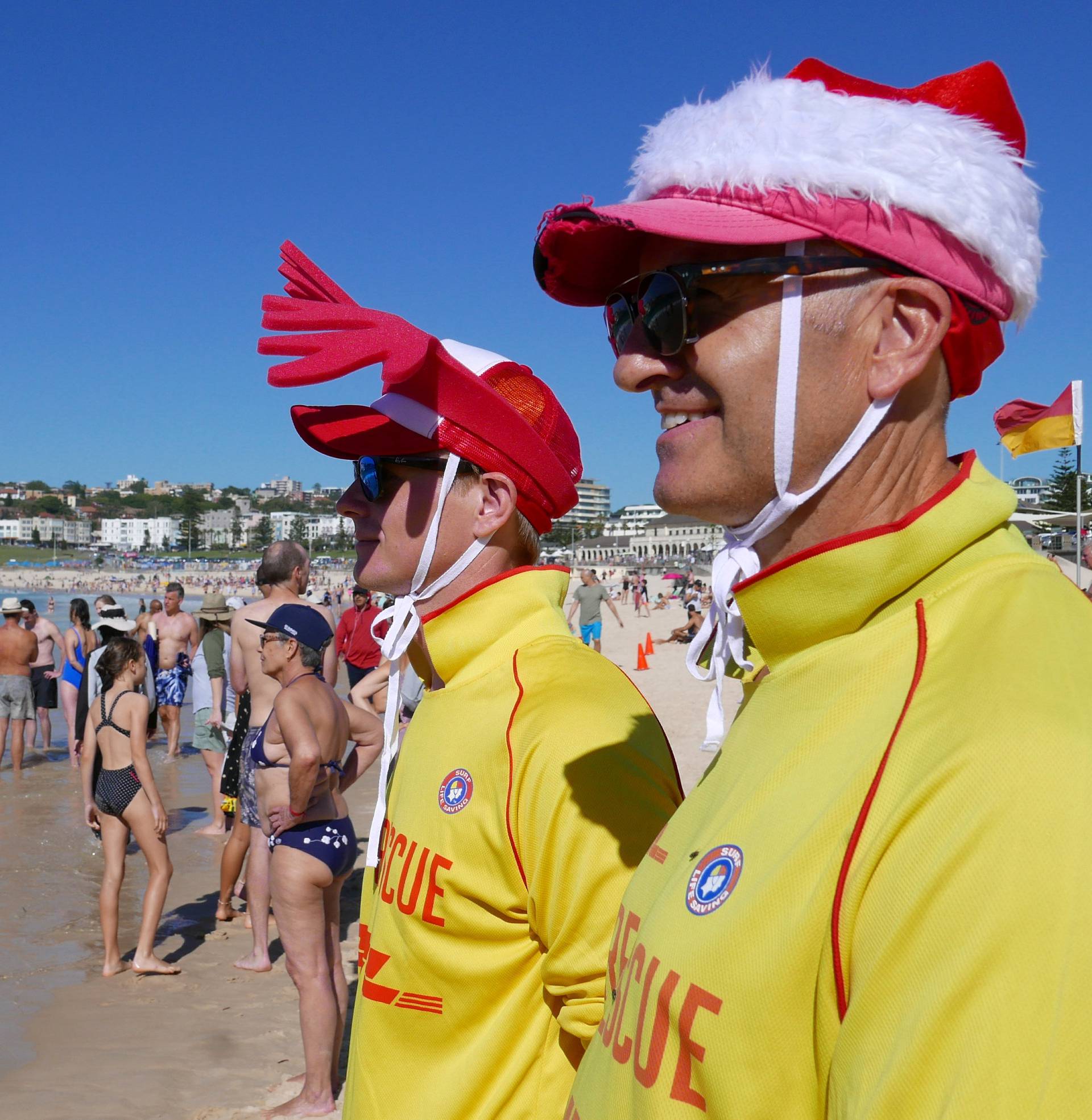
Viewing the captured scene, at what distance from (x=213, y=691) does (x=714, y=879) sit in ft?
31.6

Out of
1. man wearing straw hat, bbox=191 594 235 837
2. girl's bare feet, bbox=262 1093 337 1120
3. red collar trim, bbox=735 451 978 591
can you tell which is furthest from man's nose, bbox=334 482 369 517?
man wearing straw hat, bbox=191 594 235 837

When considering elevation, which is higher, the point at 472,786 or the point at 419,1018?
the point at 472,786

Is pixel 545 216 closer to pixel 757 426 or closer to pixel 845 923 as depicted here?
pixel 757 426

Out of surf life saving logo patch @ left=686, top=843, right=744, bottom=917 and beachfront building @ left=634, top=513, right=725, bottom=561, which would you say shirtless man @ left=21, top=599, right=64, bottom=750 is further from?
beachfront building @ left=634, top=513, right=725, bottom=561

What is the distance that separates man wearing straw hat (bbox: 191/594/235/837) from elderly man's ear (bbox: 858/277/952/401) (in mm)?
8924

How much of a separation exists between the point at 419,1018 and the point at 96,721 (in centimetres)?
561

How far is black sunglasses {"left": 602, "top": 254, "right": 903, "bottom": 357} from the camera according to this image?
115 cm

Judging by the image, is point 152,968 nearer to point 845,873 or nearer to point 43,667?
point 845,873

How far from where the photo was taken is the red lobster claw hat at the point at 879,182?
1134 millimetres

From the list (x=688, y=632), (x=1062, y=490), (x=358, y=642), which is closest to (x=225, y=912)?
(x=358, y=642)

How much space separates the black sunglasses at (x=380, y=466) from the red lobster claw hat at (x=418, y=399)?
0.02m

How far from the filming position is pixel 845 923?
0.90 metres

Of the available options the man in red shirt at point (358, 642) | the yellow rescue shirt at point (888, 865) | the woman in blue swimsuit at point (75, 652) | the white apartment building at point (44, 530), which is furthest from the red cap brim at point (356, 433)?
the white apartment building at point (44, 530)

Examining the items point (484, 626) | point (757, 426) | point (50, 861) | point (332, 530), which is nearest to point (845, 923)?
point (757, 426)
